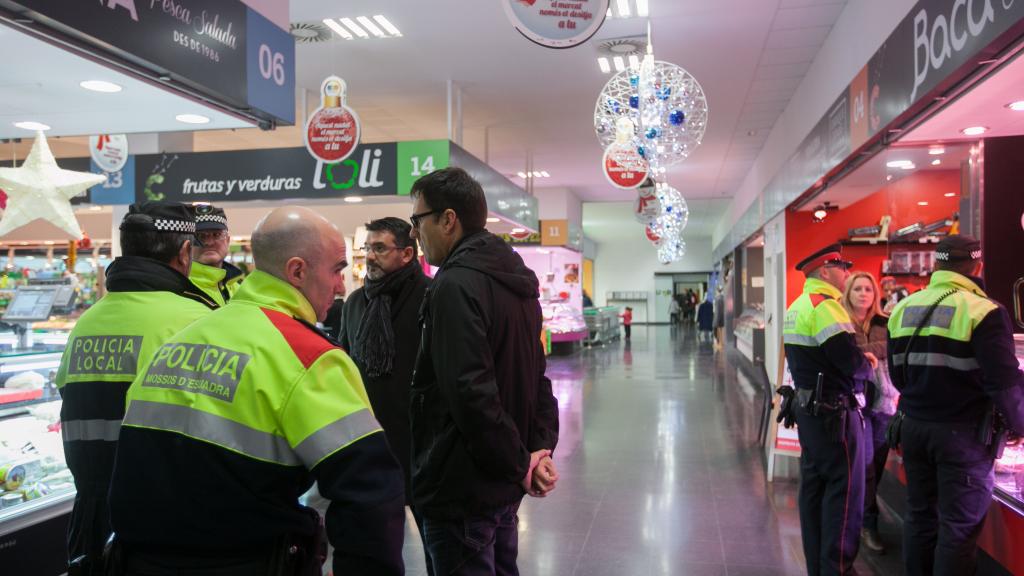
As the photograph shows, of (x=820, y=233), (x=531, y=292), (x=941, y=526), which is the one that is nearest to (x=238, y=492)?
(x=531, y=292)

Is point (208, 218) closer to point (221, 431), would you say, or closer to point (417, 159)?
point (221, 431)

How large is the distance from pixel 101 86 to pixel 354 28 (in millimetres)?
4373

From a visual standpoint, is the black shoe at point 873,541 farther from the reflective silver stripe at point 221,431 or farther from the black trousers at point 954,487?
the reflective silver stripe at point 221,431

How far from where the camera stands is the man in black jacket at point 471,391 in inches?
77.8

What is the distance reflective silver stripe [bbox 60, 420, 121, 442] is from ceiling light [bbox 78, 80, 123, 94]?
158 centimetres

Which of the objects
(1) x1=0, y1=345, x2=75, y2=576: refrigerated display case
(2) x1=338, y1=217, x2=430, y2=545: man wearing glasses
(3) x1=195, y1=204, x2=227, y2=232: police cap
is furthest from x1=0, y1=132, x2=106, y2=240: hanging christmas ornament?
(2) x1=338, y1=217, x2=430, y2=545: man wearing glasses

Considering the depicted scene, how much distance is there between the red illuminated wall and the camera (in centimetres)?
591

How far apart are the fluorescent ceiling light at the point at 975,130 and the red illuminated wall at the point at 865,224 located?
1195 mm

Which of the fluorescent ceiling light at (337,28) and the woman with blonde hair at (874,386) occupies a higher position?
the fluorescent ceiling light at (337,28)

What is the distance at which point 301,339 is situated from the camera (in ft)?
4.64

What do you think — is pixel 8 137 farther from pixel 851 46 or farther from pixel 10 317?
pixel 851 46

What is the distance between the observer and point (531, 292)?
7.34ft

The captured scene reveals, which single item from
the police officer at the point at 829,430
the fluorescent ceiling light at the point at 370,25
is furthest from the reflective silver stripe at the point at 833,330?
the fluorescent ceiling light at the point at 370,25

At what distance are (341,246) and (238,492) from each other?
1.94 feet
